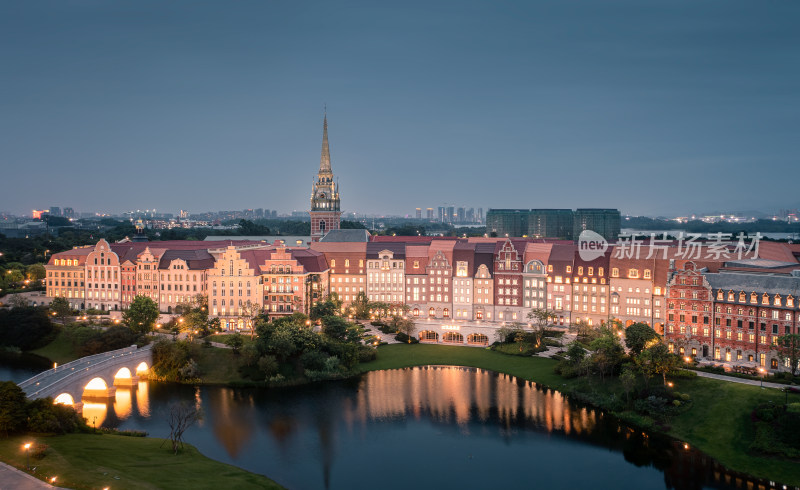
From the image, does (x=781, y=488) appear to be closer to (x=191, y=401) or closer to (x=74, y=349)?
(x=191, y=401)

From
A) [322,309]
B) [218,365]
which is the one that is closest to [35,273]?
[218,365]

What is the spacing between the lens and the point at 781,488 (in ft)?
155

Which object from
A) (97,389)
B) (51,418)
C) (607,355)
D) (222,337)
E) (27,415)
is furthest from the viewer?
(222,337)

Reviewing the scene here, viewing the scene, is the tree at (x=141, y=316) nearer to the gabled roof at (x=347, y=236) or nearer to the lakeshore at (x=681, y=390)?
the lakeshore at (x=681, y=390)

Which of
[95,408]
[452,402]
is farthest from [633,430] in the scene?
[95,408]

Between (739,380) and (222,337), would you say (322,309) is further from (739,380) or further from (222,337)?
(739,380)

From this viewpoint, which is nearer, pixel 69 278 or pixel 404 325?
pixel 404 325

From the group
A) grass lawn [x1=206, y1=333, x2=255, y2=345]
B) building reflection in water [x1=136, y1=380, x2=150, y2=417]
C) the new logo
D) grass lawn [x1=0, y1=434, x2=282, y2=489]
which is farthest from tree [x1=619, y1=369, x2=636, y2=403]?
building reflection in water [x1=136, y1=380, x2=150, y2=417]

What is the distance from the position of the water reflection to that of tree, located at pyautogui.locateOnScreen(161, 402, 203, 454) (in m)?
1.03

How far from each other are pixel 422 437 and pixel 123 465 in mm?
26693

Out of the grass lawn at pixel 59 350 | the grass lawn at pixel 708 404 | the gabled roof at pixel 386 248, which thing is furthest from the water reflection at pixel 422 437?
the gabled roof at pixel 386 248

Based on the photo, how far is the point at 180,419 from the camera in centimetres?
5438

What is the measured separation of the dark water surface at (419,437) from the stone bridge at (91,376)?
2185 millimetres

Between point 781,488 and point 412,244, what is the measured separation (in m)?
77.5
